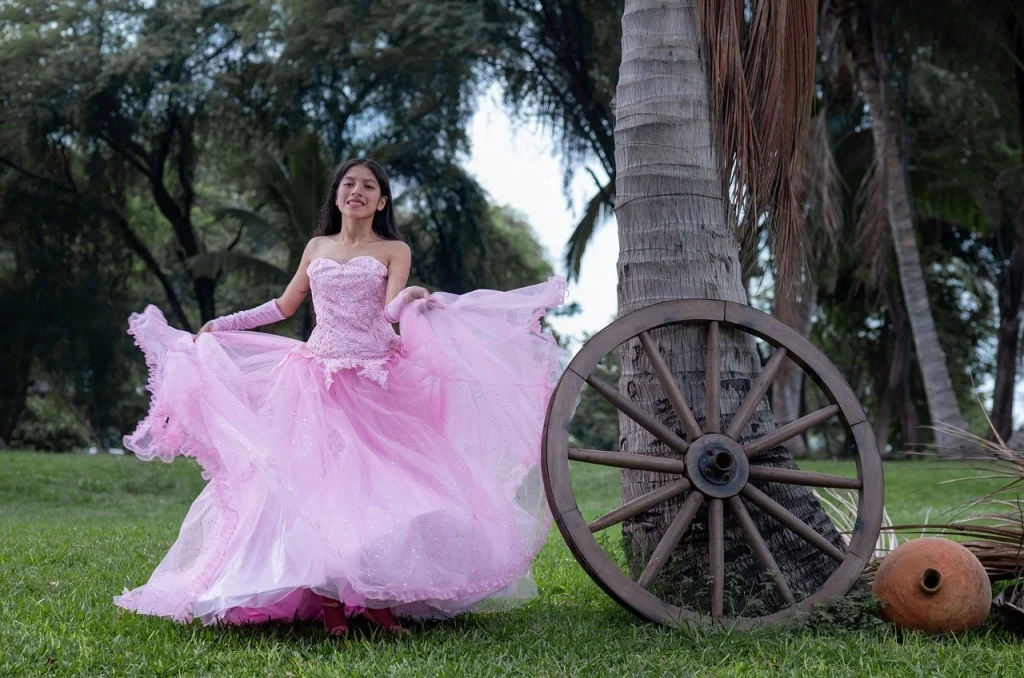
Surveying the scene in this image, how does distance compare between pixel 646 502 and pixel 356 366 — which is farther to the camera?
pixel 356 366

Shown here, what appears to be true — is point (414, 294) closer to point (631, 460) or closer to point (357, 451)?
point (357, 451)

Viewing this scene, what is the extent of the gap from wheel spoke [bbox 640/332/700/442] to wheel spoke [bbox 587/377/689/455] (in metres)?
0.05

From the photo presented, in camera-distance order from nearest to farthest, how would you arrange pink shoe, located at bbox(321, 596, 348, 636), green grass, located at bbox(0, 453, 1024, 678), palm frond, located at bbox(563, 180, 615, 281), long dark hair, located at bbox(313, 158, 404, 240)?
green grass, located at bbox(0, 453, 1024, 678) < pink shoe, located at bbox(321, 596, 348, 636) < long dark hair, located at bbox(313, 158, 404, 240) < palm frond, located at bbox(563, 180, 615, 281)

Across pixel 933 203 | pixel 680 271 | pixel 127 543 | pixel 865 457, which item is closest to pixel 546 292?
pixel 680 271

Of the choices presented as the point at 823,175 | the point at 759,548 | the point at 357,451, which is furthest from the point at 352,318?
the point at 823,175

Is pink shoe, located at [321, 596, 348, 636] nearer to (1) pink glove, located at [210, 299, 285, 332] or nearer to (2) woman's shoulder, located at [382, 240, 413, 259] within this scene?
(1) pink glove, located at [210, 299, 285, 332]

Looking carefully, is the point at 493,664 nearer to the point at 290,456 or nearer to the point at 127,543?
the point at 290,456

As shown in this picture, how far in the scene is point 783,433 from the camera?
3.99m

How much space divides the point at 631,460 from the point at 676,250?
3.22 feet

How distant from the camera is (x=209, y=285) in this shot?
19641 millimetres

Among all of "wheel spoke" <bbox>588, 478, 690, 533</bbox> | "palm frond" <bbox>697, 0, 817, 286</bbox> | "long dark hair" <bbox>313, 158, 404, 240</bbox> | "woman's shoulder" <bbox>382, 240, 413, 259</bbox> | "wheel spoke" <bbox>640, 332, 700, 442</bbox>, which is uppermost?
"palm frond" <bbox>697, 0, 817, 286</bbox>

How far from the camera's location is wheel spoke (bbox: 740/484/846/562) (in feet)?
12.8

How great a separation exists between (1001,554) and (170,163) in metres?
18.3

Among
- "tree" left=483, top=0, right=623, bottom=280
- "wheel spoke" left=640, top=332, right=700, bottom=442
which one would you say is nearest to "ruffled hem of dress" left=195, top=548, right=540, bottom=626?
"wheel spoke" left=640, top=332, right=700, bottom=442
